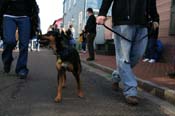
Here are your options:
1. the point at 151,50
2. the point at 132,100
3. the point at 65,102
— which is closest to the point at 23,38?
the point at 65,102

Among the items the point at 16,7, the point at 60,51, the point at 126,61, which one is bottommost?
the point at 126,61

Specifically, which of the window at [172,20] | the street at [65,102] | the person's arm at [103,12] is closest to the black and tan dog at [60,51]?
the street at [65,102]

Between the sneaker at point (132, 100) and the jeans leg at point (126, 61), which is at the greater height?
the jeans leg at point (126, 61)

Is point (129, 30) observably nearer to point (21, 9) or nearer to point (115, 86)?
point (115, 86)

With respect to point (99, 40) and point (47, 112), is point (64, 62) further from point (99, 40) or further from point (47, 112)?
point (99, 40)

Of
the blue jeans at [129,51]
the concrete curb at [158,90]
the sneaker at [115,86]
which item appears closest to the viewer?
the blue jeans at [129,51]

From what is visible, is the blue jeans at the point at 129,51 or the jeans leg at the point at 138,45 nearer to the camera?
the blue jeans at the point at 129,51

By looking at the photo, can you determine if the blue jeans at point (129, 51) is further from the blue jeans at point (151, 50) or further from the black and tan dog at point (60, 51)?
the blue jeans at point (151, 50)

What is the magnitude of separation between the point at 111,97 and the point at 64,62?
1.01 m

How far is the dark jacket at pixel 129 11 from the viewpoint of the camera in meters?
7.43

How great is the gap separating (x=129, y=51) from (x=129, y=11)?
2.05ft

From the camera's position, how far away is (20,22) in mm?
10055

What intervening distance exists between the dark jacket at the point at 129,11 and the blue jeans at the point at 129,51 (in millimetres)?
91

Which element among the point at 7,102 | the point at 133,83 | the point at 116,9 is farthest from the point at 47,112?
the point at 116,9
